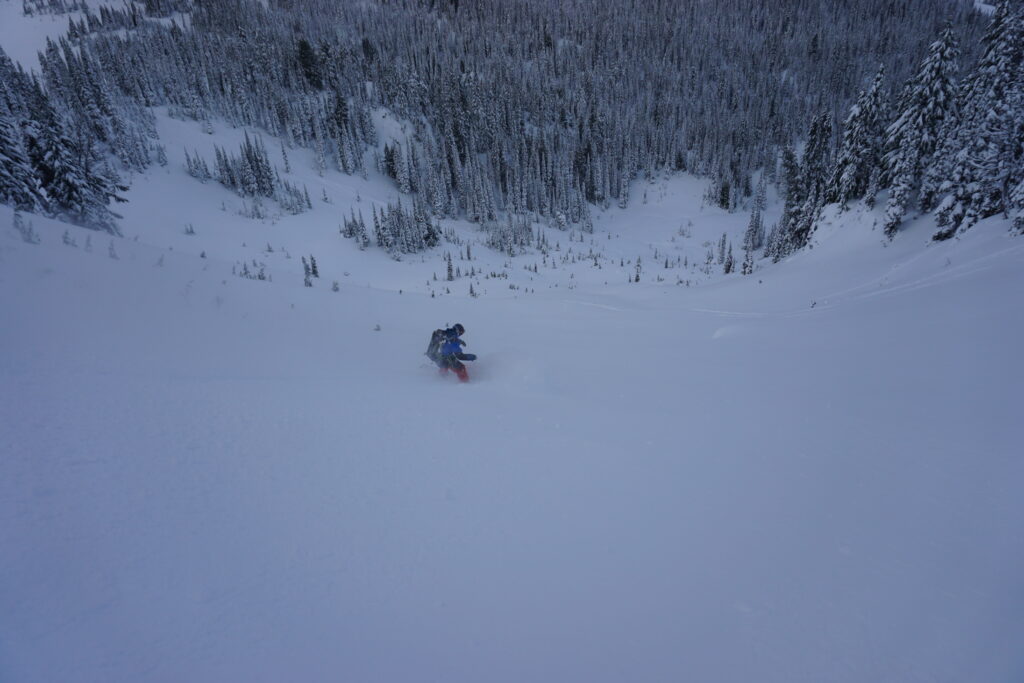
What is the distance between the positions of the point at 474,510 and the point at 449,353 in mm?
4319

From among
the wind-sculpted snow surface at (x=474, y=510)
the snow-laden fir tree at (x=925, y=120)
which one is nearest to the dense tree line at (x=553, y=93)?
the snow-laden fir tree at (x=925, y=120)

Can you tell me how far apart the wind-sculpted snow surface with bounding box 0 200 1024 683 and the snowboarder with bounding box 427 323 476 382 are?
2.08 feet

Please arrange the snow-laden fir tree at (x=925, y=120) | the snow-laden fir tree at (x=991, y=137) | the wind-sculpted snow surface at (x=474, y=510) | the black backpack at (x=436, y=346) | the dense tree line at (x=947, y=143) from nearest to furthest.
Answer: the wind-sculpted snow surface at (x=474, y=510) → the black backpack at (x=436, y=346) → the snow-laden fir tree at (x=991, y=137) → the dense tree line at (x=947, y=143) → the snow-laden fir tree at (x=925, y=120)

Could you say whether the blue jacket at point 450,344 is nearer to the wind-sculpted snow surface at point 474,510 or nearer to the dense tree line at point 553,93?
the wind-sculpted snow surface at point 474,510

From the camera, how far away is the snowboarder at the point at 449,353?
25.2 ft

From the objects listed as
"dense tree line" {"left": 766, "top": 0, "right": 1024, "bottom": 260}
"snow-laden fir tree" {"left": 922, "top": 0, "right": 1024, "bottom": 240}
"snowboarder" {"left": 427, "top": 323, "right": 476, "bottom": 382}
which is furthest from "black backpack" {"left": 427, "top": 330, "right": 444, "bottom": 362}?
"snow-laden fir tree" {"left": 922, "top": 0, "right": 1024, "bottom": 240}

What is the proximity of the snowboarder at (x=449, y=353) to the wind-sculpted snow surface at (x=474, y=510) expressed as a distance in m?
0.63

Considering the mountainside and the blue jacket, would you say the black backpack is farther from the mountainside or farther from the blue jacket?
the mountainside

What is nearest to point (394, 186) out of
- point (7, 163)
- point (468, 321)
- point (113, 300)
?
point (7, 163)

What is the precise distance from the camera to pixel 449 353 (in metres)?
7.70

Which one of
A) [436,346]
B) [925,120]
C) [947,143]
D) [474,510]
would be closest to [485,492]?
[474,510]

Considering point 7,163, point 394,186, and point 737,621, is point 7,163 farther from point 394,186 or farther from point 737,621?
point 394,186

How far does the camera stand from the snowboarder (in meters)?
7.67

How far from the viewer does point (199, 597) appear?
7.62 feet
